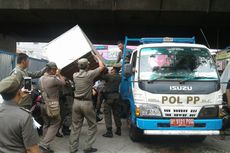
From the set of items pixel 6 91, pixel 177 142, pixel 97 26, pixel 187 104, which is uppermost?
pixel 97 26

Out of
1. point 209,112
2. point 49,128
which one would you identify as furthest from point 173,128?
point 49,128

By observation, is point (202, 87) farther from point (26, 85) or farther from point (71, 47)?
point (26, 85)

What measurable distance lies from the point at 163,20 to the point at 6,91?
1206 centimetres

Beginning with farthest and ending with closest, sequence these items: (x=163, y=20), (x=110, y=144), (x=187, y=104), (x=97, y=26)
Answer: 1. (x=97, y=26)
2. (x=163, y=20)
3. (x=110, y=144)
4. (x=187, y=104)

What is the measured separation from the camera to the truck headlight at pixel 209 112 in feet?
20.6

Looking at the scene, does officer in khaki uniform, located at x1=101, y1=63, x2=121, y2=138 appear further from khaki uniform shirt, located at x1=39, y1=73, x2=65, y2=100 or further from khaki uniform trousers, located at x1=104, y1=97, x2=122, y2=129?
khaki uniform shirt, located at x1=39, y1=73, x2=65, y2=100

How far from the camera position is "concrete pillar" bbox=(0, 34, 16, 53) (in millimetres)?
16725

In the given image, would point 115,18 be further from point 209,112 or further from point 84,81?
point 209,112

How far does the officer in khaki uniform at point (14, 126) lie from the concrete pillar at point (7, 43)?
49.0 feet

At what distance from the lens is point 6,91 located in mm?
2670

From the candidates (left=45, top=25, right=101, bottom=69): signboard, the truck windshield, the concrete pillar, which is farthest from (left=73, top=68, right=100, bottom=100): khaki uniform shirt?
the concrete pillar

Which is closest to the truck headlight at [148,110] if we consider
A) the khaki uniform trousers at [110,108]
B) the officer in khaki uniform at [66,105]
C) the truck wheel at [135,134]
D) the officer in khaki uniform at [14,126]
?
the truck wheel at [135,134]

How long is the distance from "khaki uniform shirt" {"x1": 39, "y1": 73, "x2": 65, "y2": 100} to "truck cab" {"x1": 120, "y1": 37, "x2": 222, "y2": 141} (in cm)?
162

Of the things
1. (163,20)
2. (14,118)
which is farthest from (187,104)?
(163,20)
